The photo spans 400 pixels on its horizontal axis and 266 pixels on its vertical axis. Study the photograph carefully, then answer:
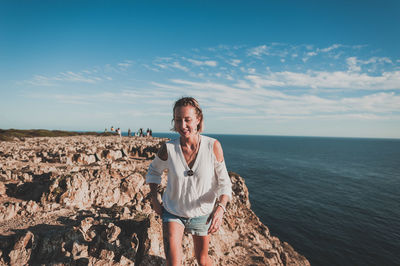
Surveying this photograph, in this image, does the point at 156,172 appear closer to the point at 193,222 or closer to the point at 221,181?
the point at 193,222

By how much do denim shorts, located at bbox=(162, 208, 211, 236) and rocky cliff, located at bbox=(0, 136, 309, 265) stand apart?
2799 mm

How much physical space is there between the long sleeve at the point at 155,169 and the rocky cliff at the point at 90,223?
3098 millimetres

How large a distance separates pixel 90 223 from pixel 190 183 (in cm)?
482

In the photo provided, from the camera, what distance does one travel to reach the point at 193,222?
3.53 m

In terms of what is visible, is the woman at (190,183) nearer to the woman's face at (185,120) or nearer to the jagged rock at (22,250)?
the woman's face at (185,120)

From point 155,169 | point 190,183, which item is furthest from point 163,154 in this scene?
point 190,183

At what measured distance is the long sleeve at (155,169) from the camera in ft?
12.0

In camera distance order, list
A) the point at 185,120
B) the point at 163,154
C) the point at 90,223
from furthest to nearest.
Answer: the point at 90,223
the point at 163,154
the point at 185,120

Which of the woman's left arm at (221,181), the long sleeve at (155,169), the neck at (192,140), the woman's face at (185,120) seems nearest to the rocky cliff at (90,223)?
the long sleeve at (155,169)

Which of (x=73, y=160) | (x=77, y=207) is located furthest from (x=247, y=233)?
(x=73, y=160)

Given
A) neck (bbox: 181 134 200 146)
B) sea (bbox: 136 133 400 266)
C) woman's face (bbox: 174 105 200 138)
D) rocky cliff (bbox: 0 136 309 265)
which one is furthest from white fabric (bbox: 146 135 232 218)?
sea (bbox: 136 133 400 266)

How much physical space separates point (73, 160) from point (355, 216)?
40.0 m

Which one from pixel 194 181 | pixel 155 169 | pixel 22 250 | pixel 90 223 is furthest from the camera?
pixel 90 223

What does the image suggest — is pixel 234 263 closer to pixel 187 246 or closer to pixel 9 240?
pixel 187 246
